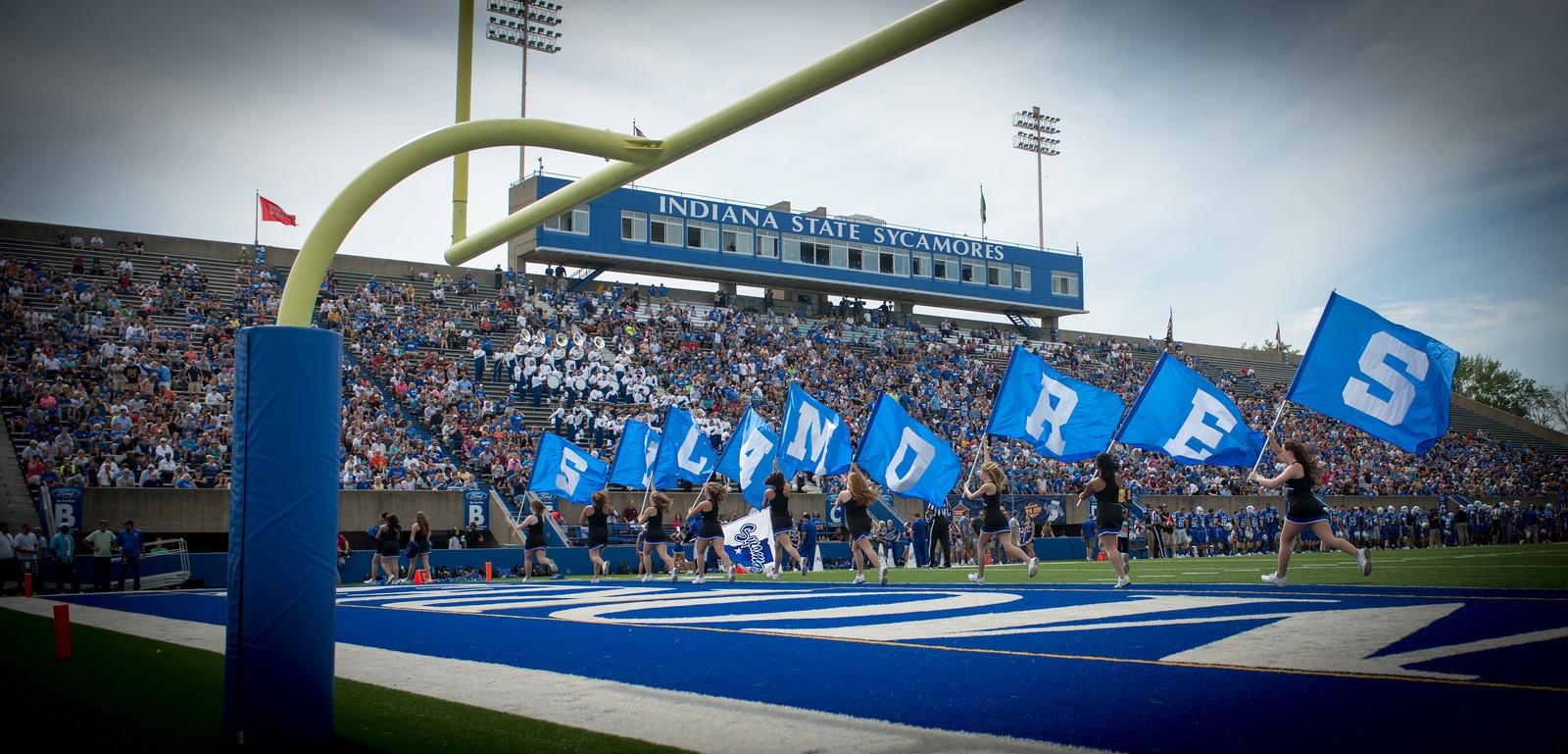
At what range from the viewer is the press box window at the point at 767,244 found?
51.0 m

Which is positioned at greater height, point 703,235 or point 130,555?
point 703,235

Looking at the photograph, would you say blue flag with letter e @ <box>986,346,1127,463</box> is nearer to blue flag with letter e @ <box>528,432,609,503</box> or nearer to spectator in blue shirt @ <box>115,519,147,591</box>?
blue flag with letter e @ <box>528,432,609,503</box>

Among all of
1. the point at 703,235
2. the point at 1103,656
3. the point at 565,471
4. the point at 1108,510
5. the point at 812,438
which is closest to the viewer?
the point at 1103,656

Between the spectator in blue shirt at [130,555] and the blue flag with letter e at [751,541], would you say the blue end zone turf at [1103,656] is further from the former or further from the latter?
the spectator in blue shirt at [130,555]

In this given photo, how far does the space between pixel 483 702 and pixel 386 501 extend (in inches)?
952

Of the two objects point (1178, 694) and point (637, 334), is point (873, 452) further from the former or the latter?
point (637, 334)

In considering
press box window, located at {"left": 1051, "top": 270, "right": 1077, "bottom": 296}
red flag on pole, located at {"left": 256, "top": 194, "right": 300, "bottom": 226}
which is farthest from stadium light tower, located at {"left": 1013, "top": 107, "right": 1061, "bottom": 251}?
red flag on pole, located at {"left": 256, "top": 194, "right": 300, "bottom": 226}

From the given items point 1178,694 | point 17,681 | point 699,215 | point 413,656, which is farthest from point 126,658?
point 699,215

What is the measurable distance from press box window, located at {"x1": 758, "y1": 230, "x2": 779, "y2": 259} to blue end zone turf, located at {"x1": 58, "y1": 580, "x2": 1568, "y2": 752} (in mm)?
38521

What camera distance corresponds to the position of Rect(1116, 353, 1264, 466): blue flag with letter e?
17172 millimetres

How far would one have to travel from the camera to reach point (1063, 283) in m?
61.3

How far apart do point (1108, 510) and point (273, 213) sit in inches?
1299

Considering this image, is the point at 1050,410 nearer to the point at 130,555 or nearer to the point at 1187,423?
the point at 1187,423

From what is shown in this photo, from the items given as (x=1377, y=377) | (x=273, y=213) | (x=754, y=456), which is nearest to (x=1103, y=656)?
(x=1377, y=377)
